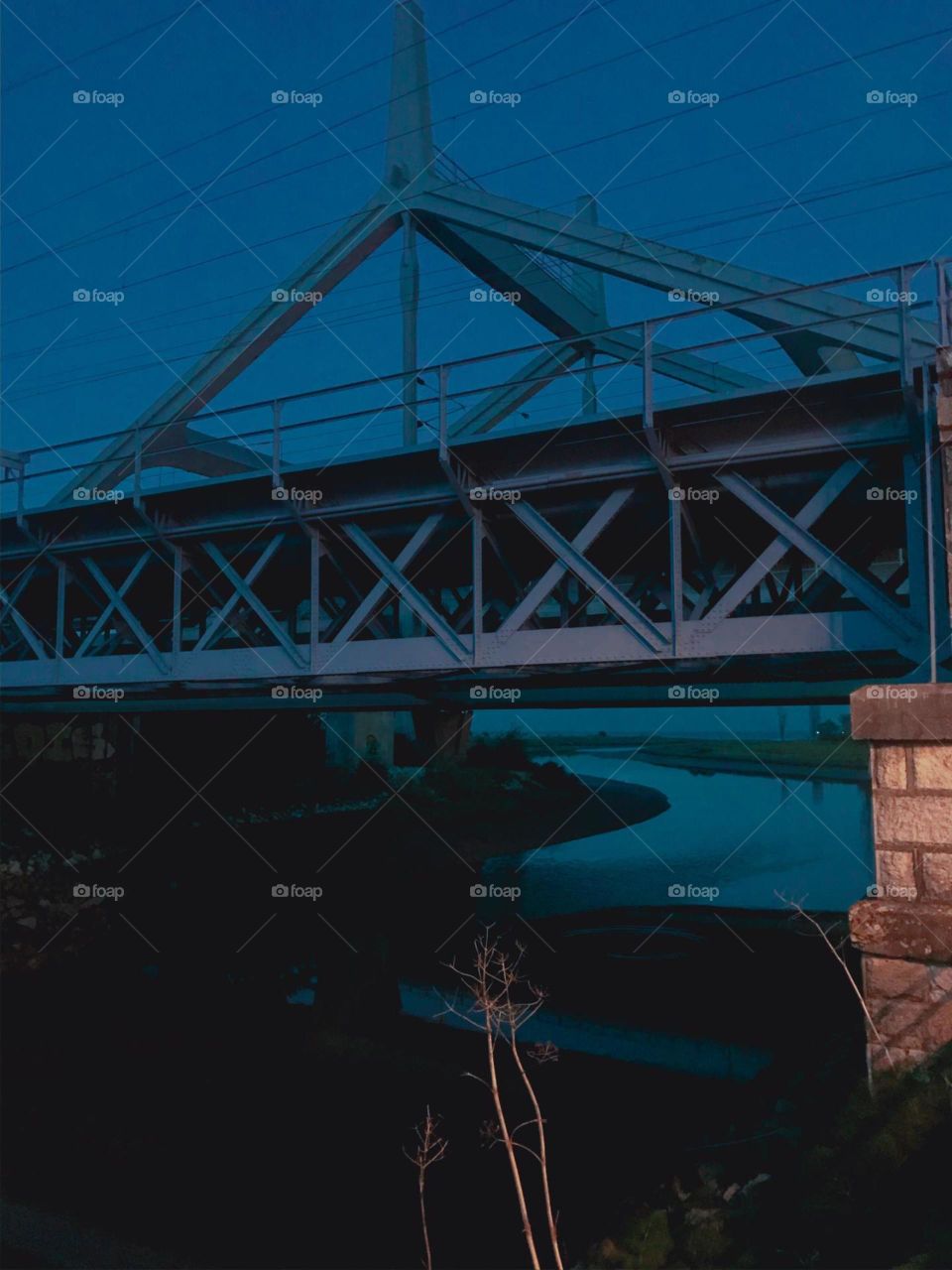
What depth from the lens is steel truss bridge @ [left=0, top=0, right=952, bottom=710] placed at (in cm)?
971

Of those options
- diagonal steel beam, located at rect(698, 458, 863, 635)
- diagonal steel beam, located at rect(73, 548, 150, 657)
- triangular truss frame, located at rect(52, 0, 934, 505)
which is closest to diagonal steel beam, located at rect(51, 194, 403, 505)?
triangular truss frame, located at rect(52, 0, 934, 505)

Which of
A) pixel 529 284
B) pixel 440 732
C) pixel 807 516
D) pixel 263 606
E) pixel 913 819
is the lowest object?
pixel 913 819

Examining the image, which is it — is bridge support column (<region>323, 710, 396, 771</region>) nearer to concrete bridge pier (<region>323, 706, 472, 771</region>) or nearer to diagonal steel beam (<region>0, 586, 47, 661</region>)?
concrete bridge pier (<region>323, 706, 472, 771</region>)

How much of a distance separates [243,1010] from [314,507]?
22.8 ft

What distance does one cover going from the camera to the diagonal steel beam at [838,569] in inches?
361

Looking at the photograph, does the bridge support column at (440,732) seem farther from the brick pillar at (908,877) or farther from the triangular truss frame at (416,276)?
the brick pillar at (908,877)

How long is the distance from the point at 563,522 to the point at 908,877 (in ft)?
27.3

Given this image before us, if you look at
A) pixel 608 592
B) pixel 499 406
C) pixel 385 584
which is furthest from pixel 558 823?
pixel 608 592

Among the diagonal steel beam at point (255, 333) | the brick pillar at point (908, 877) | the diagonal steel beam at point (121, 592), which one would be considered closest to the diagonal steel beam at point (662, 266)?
the diagonal steel beam at point (255, 333)

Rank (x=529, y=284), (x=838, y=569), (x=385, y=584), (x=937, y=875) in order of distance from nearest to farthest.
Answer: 1. (x=937, y=875)
2. (x=838, y=569)
3. (x=385, y=584)
4. (x=529, y=284)

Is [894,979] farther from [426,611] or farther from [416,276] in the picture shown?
[416,276]

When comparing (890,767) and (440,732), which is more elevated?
(440,732)

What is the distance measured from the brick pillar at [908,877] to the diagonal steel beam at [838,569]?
3489 mm

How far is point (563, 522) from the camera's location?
13.5m
